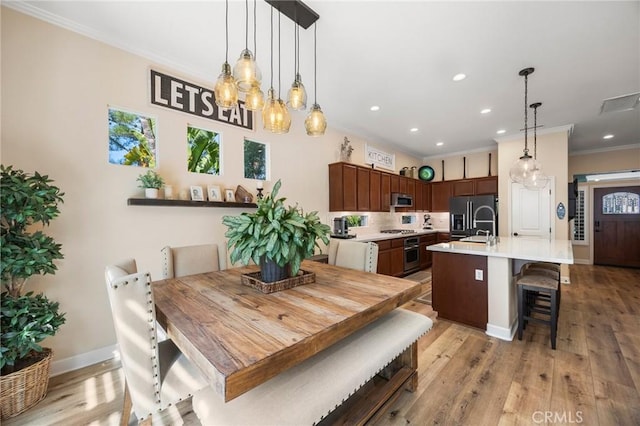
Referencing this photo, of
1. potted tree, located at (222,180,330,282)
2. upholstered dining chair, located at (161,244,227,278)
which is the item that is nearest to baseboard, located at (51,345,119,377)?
upholstered dining chair, located at (161,244,227,278)

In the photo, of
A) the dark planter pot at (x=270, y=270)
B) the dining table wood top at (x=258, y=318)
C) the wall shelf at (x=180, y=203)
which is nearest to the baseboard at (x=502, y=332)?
the dining table wood top at (x=258, y=318)

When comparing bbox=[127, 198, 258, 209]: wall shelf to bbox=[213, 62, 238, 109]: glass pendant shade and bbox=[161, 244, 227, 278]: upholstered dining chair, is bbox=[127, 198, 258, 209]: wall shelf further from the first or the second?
bbox=[213, 62, 238, 109]: glass pendant shade

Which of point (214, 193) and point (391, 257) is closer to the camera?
point (214, 193)

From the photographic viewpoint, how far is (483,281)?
2857 millimetres

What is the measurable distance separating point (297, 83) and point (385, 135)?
3775mm

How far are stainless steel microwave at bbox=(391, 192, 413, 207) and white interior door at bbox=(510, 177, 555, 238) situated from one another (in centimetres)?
201

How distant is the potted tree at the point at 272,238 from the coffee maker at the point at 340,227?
282 centimetres

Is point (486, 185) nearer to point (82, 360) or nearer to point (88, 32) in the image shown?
point (88, 32)

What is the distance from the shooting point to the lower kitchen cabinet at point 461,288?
9.41 feet

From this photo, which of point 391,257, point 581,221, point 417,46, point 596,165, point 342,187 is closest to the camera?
point 417,46

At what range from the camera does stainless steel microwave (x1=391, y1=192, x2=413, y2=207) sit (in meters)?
5.71

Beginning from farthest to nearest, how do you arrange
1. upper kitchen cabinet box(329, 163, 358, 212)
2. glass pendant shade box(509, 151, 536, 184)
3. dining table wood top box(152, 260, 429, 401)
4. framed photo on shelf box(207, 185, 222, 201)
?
upper kitchen cabinet box(329, 163, 358, 212), glass pendant shade box(509, 151, 536, 184), framed photo on shelf box(207, 185, 222, 201), dining table wood top box(152, 260, 429, 401)

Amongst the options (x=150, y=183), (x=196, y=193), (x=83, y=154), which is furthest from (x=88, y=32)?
(x=196, y=193)

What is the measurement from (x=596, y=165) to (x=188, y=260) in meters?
8.89
